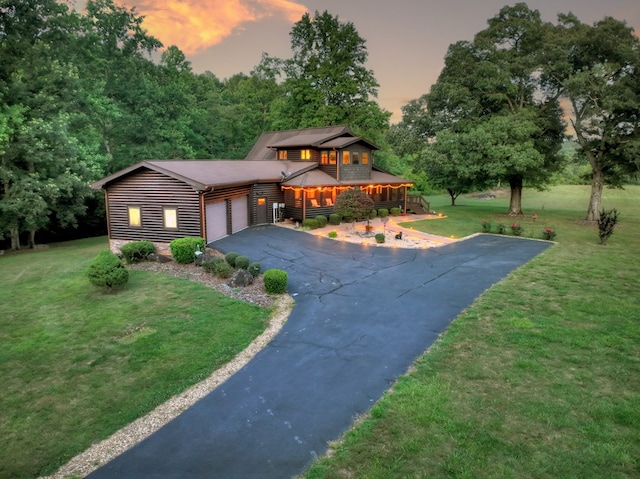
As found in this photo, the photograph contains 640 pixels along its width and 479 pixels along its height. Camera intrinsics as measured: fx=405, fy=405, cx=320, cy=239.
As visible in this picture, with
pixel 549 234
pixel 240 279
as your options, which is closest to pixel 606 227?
pixel 549 234

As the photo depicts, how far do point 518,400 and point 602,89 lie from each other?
95.5 feet

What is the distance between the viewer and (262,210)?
94.4ft

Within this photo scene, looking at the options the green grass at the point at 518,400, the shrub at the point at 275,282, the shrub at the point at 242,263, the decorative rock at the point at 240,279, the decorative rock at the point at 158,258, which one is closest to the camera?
the green grass at the point at 518,400

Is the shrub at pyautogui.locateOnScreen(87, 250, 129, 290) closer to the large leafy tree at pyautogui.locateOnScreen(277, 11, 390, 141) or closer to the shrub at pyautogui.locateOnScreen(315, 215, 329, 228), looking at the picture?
the shrub at pyautogui.locateOnScreen(315, 215, 329, 228)

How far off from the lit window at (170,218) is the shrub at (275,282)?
8776 mm

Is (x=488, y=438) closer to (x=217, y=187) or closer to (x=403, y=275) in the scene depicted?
(x=403, y=275)

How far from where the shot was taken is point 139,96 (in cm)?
3575

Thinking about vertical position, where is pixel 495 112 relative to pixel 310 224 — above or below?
above

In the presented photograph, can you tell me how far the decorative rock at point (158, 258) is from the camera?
20.0 metres

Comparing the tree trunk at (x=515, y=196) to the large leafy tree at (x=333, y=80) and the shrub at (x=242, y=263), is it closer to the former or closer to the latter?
the large leafy tree at (x=333, y=80)

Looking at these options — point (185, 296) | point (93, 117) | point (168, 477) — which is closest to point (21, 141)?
point (93, 117)

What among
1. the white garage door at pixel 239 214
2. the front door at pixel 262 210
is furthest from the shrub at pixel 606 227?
the white garage door at pixel 239 214

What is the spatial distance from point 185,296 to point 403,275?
8.84m

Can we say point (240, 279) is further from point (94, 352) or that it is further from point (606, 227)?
point (606, 227)
